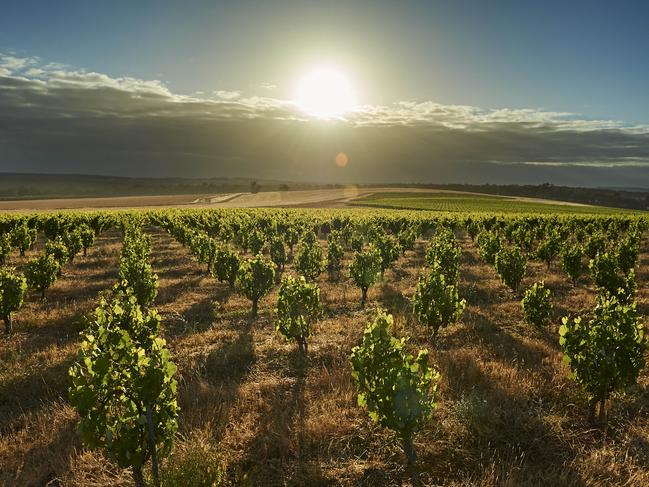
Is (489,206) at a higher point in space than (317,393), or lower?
higher

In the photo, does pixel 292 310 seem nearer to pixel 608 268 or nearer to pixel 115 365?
pixel 115 365

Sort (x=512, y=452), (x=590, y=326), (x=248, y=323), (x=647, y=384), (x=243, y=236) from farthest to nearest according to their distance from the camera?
(x=243, y=236)
(x=248, y=323)
(x=647, y=384)
(x=590, y=326)
(x=512, y=452)

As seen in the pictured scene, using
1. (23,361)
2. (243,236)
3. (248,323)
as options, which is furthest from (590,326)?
(243,236)

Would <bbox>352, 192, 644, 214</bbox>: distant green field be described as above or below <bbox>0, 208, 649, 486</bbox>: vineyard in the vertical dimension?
above

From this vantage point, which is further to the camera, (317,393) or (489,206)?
(489,206)

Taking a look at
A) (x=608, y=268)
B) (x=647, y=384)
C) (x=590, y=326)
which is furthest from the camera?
(x=608, y=268)

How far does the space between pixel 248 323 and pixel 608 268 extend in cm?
1920

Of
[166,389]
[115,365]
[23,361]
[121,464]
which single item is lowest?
[23,361]

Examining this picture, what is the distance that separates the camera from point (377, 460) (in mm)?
8984

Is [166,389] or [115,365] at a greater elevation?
[115,365]

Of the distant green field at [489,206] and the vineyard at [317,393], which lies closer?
the vineyard at [317,393]

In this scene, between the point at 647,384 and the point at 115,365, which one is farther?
the point at 647,384

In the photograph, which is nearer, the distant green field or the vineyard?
the vineyard

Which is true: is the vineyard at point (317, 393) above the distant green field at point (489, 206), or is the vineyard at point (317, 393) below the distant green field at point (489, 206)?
below
